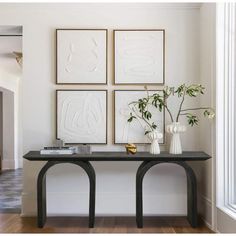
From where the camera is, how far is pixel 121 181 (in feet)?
12.4

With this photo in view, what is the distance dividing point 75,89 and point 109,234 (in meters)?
1.69

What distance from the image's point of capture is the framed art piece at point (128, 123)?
3764mm

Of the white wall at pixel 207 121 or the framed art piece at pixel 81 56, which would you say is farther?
the framed art piece at pixel 81 56

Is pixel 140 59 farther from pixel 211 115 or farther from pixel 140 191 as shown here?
pixel 140 191

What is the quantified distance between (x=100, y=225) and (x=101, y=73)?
1.73m

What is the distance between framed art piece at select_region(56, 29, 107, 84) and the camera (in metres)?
3.75

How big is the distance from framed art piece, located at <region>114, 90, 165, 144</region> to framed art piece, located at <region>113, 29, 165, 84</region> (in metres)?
0.16

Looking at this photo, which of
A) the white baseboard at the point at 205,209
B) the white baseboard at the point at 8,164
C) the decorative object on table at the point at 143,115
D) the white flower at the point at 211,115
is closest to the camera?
the white flower at the point at 211,115

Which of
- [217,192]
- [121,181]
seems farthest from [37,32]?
[217,192]

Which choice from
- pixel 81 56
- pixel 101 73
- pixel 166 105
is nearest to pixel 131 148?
pixel 166 105

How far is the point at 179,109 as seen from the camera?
376 centimetres

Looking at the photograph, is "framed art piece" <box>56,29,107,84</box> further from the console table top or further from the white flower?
the white flower

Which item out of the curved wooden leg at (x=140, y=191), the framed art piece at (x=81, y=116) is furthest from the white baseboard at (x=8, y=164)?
the curved wooden leg at (x=140, y=191)

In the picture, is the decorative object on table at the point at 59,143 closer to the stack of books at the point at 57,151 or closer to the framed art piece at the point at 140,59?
the stack of books at the point at 57,151
